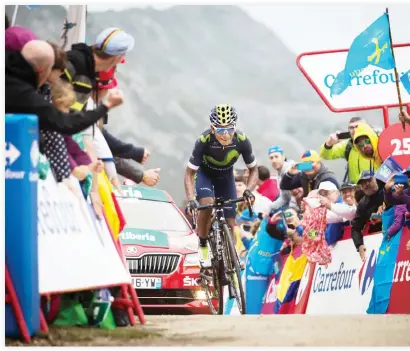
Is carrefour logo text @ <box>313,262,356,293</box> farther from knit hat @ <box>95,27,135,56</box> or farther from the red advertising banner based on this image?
knit hat @ <box>95,27,135,56</box>

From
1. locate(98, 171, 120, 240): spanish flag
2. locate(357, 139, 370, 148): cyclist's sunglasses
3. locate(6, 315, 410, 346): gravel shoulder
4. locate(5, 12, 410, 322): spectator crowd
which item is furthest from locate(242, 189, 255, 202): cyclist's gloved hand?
locate(98, 171, 120, 240): spanish flag

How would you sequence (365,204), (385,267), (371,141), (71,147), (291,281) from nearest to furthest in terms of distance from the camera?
(71,147)
(385,267)
(365,204)
(371,141)
(291,281)

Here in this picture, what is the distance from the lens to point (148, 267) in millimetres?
13891

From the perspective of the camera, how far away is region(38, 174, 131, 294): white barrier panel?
23.6ft

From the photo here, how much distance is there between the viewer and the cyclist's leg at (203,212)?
1276cm

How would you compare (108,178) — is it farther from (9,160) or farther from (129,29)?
(129,29)

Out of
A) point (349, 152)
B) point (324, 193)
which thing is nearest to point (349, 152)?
point (349, 152)

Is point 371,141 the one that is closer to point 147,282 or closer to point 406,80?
point 406,80

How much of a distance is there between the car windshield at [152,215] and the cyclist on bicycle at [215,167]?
159cm

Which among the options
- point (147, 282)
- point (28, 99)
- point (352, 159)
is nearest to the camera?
point (28, 99)

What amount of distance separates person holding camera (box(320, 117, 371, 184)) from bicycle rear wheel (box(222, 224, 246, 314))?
1.81m

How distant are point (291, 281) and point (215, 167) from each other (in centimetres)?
212

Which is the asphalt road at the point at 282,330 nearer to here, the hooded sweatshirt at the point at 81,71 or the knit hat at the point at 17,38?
the hooded sweatshirt at the point at 81,71

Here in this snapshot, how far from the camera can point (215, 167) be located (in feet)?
41.7
